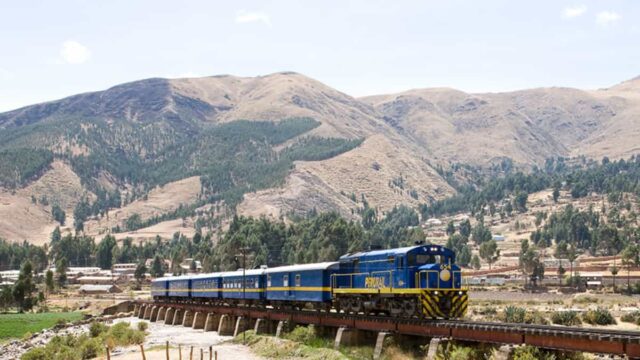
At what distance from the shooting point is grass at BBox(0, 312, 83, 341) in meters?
114

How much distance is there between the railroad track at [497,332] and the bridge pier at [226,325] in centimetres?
1652

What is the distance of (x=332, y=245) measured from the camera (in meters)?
188

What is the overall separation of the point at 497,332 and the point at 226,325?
44.5 m

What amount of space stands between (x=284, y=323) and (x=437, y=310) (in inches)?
763

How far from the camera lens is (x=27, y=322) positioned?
125 meters

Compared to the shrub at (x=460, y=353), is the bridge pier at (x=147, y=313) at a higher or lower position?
lower

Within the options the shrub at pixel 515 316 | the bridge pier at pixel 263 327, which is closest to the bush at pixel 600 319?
the shrub at pixel 515 316

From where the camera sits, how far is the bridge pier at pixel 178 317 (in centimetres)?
9862

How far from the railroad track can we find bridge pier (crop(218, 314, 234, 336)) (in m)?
16.5

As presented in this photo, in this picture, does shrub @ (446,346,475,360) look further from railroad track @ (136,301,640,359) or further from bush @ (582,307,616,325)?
bush @ (582,307,616,325)

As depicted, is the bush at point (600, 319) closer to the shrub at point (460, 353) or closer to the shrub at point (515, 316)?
the shrub at point (515, 316)

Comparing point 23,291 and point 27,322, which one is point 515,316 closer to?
point 27,322

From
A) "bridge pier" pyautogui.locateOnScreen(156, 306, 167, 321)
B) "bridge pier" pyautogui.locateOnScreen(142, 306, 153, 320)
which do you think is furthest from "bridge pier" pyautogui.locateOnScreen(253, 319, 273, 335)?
"bridge pier" pyautogui.locateOnScreen(142, 306, 153, 320)

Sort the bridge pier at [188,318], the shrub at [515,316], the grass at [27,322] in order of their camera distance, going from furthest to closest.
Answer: the grass at [27,322] < the bridge pier at [188,318] < the shrub at [515,316]
